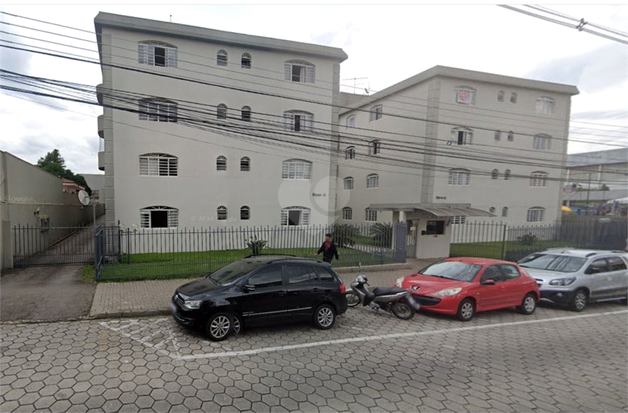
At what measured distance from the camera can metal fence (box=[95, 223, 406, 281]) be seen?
9902 millimetres

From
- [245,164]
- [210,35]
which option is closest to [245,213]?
[245,164]

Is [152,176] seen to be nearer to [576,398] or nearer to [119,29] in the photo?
[119,29]

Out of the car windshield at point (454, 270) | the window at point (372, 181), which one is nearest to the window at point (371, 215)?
the window at point (372, 181)

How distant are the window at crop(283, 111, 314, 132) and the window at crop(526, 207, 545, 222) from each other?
17.6 m

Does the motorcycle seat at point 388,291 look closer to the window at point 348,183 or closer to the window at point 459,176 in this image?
the window at point 459,176

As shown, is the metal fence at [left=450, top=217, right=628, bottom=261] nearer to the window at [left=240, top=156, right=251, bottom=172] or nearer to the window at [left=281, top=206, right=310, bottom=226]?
the window at [left=281, top=206, right=310, bottom=226]

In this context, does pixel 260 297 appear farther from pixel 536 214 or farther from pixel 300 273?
pixel 536 214

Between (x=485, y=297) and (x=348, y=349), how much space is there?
3.88 metres

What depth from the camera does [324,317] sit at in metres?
6.37

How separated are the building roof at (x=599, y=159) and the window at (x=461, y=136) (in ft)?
107

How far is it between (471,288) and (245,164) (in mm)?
12351

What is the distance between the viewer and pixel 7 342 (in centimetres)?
517

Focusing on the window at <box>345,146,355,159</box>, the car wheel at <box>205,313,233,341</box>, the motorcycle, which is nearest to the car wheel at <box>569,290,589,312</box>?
the motorcycle

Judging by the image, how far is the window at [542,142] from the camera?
22516 mm
